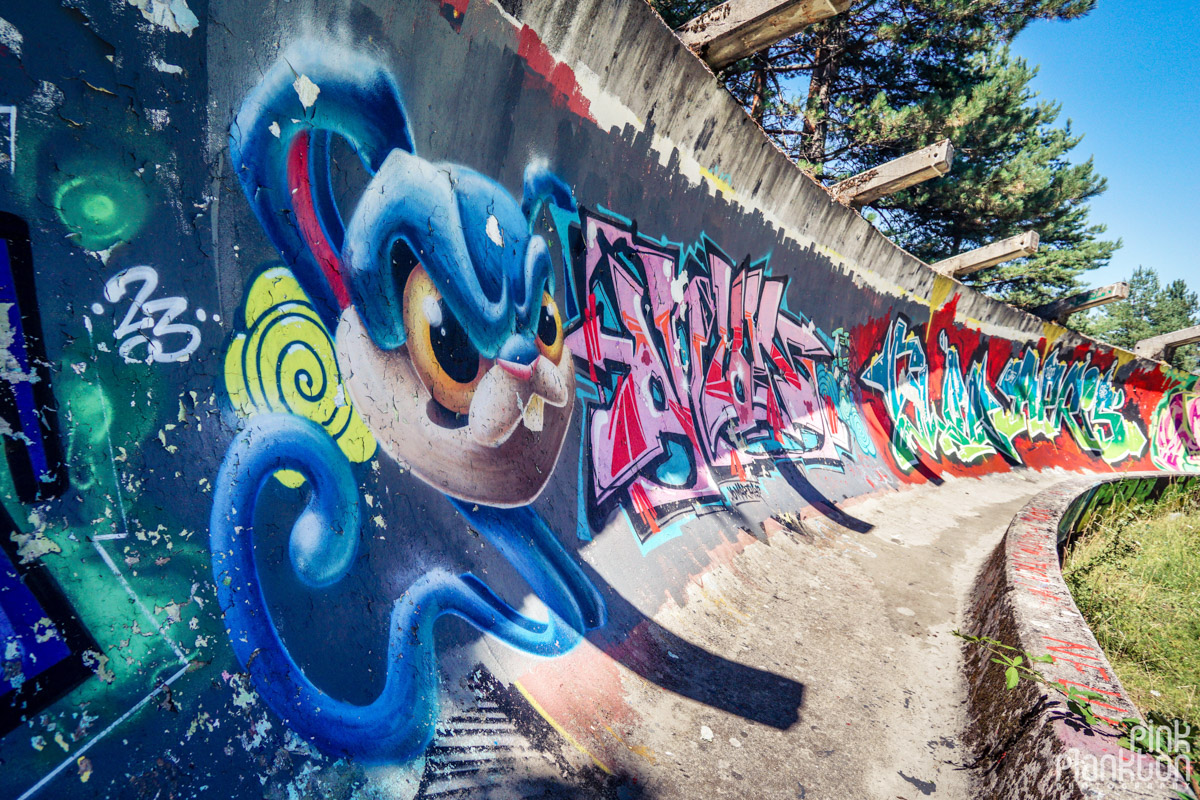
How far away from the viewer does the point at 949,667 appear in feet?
11.7

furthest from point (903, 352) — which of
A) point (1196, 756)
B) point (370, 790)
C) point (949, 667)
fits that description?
point (370, 790)

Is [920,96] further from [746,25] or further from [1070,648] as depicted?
[1070,648]

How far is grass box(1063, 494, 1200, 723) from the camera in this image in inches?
132

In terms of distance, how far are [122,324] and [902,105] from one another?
18.4m

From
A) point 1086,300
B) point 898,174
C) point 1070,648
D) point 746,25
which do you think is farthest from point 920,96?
point 1070,648

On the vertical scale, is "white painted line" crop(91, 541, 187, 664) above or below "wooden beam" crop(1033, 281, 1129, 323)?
below

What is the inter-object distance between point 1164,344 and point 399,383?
2448 centimetres

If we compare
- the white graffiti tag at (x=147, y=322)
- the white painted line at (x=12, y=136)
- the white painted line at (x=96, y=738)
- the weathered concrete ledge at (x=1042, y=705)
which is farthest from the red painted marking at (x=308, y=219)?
the weathered concrete ledge at (x=1042, y=705)

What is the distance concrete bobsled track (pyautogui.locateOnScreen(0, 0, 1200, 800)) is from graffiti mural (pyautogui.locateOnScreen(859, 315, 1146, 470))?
5.53 meters

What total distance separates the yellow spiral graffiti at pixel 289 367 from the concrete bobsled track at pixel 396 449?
0.01 metres

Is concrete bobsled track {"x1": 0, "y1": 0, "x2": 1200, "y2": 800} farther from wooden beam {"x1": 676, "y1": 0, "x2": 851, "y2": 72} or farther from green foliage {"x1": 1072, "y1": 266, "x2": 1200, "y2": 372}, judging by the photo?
green foliage {"x1": 1072, "y1": 266, "x2": 1200, "y2": 372}

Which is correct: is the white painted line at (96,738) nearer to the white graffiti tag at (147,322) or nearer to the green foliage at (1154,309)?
the white graffiti tag at (147,322)

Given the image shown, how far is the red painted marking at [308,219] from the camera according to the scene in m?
2.23

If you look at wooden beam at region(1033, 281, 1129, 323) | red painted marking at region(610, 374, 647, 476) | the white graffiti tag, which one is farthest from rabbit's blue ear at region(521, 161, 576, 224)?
wooden beam at region(1033, 281, 1129, 323)
